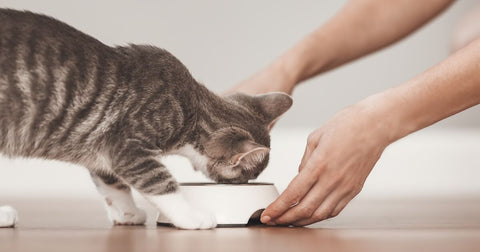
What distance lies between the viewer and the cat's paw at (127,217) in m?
1.84

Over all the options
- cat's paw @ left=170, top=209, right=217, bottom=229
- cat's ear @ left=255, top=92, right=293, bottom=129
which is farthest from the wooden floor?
cat's ear @ left=255, top=92, right=293, bottom=129

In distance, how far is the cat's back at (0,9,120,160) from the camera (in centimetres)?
160

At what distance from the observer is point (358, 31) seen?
2.34 m

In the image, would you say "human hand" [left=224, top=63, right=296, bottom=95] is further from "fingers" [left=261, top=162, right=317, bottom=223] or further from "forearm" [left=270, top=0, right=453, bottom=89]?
"fingers" [left=261, top=162, right=317, bottom=223]

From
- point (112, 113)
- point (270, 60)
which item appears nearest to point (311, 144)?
point (112, 113)

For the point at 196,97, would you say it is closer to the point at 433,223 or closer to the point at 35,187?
the point at 433,223

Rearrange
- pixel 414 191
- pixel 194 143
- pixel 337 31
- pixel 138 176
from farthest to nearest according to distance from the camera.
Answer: pixel 414 191, pixel 337 31, pixel 194 143, pixel 138 176

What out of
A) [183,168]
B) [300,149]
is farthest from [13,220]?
[300,149]

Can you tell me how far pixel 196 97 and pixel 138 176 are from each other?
270 mm

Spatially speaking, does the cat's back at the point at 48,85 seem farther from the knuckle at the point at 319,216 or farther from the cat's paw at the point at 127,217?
the knuckle at the point at 319,216

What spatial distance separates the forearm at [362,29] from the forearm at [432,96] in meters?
0.70

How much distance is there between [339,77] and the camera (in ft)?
12.1

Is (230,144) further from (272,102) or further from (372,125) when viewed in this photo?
(372,125)

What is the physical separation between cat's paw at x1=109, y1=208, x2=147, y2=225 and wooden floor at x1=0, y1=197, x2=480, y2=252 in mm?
34
